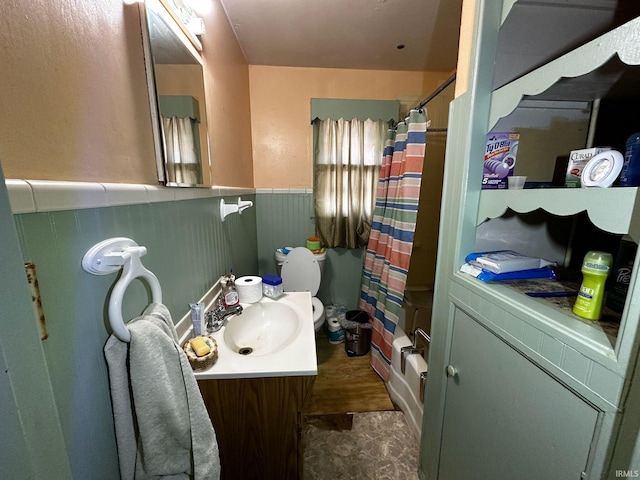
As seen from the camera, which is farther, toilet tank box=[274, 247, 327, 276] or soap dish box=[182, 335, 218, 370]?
toilet tank box=[274, 247, 327, 276]

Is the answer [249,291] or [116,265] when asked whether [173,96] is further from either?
[249,291]

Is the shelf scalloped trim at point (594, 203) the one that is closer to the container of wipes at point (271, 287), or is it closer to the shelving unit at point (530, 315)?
the shelving unit at point (530, 315)

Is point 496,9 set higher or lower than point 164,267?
higher

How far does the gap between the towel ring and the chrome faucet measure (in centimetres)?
47

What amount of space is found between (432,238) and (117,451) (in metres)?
2.31

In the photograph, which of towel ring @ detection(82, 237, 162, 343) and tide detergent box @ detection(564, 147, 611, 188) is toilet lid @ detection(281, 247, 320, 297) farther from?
tide detergent box @ detection(564, 147, 611, 188)

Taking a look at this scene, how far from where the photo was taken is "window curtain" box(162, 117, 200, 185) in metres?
0.76

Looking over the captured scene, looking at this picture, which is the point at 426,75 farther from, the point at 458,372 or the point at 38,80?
the point at 38,80

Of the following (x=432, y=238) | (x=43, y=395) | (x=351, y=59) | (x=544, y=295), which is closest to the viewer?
(x=43, y=395)

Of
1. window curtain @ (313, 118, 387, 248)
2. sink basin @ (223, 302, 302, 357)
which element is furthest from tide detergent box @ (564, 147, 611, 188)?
window curtain @ (313, 118, 387, 248)

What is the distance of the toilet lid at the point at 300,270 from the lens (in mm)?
1909

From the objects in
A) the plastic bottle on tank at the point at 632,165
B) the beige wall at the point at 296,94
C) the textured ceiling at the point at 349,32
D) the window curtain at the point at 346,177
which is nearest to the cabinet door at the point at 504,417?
the plastic bottle on tank at the point at 632,165

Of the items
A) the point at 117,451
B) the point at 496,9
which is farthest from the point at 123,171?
the point at 496,9

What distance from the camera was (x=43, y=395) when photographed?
0.27 metres
